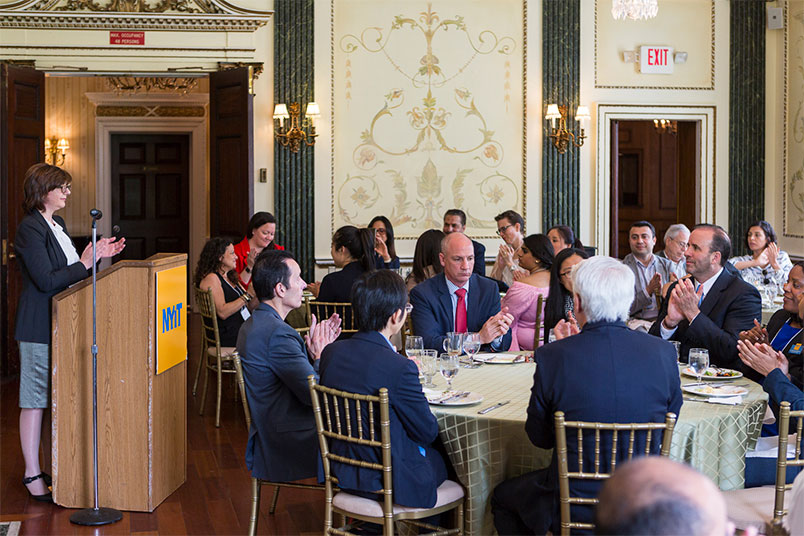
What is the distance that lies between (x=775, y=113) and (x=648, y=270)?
150 inches

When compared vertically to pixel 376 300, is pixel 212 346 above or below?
below

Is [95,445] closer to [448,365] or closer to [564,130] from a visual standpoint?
[448,365]

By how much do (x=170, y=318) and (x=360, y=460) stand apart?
70.5 inches

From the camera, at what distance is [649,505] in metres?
1.12

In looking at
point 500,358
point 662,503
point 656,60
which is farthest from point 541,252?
point 656,60

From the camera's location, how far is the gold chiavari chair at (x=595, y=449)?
2.74 meters

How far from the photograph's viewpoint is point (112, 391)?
4.43 meters

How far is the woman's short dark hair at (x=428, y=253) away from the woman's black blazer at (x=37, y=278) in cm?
225

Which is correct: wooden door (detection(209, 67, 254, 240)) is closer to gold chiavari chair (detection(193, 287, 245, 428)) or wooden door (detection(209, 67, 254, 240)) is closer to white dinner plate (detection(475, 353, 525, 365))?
gold chiavari chair (detection(193, 287, 245, 428))

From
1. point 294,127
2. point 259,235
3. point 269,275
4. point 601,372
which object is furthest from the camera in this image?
point 294,127

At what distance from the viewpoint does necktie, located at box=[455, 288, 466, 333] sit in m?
5.11

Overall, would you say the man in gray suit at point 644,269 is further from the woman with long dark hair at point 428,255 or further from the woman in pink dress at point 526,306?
the woman with long dark hair at point 428,255

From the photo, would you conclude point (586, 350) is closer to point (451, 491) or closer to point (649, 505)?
point (451, 491)

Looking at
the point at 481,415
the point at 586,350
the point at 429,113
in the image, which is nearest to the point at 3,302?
the point at 429,113
